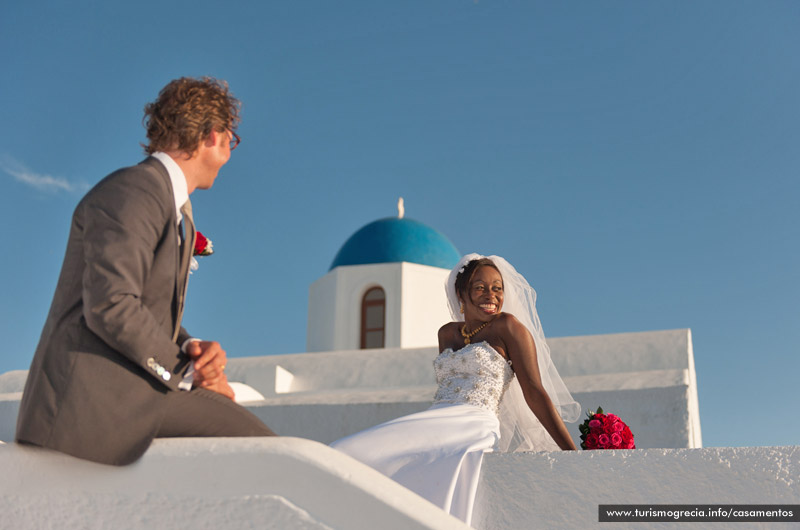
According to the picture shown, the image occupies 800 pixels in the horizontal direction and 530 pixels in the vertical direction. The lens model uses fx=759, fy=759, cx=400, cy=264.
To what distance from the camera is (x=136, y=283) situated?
1856 millimetres

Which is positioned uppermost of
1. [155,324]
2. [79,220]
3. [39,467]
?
[79,220]

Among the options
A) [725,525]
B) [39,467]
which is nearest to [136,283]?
[39,467]

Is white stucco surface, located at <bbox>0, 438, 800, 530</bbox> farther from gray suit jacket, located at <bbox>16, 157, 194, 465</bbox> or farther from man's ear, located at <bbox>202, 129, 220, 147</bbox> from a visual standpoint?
man's ear, located at <bbox>202, 129, 220, 147</bbox>

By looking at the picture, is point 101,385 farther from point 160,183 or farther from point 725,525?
point 725,525

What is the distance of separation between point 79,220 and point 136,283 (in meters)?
0.26

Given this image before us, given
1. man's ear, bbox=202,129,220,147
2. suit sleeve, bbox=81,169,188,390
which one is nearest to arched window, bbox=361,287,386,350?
man's ear, bbox=202,129,220,147

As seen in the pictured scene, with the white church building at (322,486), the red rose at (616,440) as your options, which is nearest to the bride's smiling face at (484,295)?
the red rose at (616,440)

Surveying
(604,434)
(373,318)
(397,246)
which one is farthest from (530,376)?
(397,246)

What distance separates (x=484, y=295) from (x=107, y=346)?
8.41ft

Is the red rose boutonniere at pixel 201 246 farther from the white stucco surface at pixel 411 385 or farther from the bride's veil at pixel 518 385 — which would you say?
the white stucco surface at pixel 411 385

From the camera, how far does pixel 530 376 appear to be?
3.75m

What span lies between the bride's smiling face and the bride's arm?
6.0 inches

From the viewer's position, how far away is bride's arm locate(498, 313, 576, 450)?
11.5 ft

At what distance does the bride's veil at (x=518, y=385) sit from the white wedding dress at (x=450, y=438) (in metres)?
0.24
